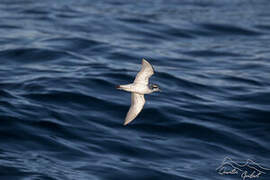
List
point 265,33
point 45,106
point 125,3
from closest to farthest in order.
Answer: point 45,106
point 265,33
point 125,3

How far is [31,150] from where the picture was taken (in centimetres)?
1434

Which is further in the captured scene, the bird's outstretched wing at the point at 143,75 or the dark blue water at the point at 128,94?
the dark blue water at the point at 128,94

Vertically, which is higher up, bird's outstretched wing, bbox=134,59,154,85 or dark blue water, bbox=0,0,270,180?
dark blue water, bbox=0,0,270,180

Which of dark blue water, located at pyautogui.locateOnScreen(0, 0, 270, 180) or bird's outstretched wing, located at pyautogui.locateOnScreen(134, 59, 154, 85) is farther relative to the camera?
dark blue water, located at pyautogui.locateOnScreen(0, 0, 270, 180)

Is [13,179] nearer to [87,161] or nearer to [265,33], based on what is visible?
[87,161]

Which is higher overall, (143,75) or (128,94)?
(128,94)

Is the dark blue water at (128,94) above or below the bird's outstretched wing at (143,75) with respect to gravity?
above

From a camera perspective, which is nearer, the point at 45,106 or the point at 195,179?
the point at 195,179

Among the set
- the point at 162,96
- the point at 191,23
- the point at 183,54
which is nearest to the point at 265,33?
the point at 191,23

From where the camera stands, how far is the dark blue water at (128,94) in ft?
46.9

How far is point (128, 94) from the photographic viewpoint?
18.6 metres

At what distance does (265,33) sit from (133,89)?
57.4 feet

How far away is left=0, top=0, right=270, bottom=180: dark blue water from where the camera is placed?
1430 centimetres

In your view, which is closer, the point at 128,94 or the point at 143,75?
the point at 143,75
